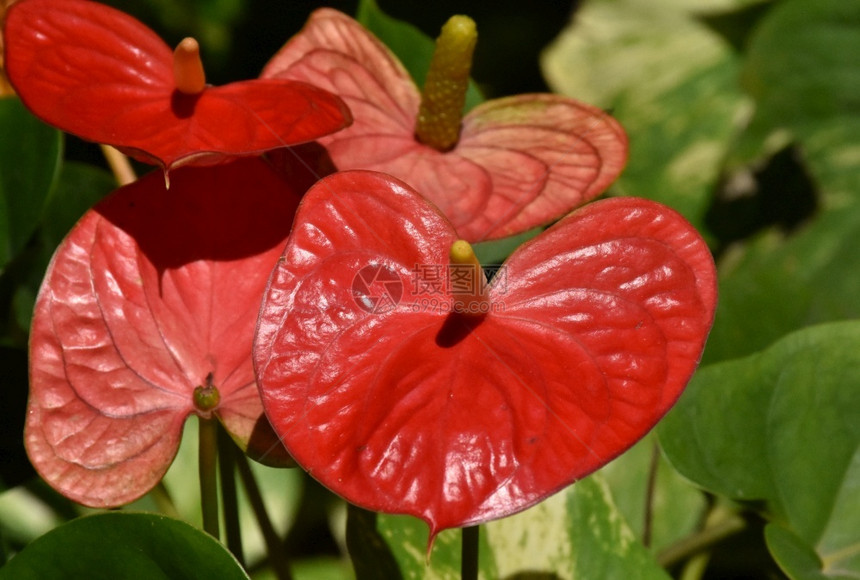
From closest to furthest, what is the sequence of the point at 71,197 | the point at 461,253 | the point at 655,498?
the point at 461,253 < the point at 71,197 < the point at 655,498

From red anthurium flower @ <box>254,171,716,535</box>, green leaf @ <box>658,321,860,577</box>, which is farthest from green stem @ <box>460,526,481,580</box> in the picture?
green leaf @ <box>658,321,860,577</box>

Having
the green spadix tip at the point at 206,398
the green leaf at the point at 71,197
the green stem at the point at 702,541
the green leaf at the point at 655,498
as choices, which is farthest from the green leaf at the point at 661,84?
the green spadix tip at the point at 206,398

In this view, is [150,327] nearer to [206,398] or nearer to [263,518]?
[206,398]

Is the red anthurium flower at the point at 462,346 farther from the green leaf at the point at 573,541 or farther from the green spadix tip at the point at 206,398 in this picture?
the green leaf at the point at 573,541

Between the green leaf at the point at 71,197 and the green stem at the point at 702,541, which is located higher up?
the green leaf at the point at 71,197

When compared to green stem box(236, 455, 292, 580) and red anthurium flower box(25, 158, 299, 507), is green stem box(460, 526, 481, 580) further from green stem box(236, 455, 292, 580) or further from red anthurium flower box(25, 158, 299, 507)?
green stem box(236, 455, 292, 580)

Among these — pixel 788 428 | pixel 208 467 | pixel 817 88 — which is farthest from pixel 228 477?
pixel 817 88
